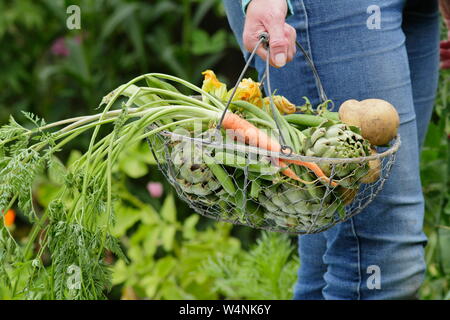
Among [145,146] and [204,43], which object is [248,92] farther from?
[204,43]

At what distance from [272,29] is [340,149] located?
234 millimetres

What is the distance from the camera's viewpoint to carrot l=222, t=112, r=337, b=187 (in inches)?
39.3

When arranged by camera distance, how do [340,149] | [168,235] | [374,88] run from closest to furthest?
[340,149], [374,88], [168,235]

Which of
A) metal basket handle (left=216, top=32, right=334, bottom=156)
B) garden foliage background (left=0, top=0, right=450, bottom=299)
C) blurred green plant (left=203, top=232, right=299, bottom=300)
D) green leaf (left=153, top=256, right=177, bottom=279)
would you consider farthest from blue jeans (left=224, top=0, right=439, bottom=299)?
green leaf (left=153, top=256, right=177, bottom=279)

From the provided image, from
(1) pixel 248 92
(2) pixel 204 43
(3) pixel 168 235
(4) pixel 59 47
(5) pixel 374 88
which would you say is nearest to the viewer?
(1) pixel 248 92

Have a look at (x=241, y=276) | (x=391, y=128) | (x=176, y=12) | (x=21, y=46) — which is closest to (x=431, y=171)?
(x=241, y=276)

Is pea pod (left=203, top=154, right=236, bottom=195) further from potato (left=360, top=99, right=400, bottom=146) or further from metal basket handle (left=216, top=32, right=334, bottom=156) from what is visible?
potato (left=360, top=99, right=400, bottom=146)

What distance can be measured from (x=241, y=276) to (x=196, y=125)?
94cm

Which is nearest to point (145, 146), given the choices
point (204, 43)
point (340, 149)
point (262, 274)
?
point (262, 274)

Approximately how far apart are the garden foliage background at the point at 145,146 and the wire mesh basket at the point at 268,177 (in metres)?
0.78

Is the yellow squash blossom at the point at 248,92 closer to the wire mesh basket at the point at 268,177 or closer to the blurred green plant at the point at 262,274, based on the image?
the wire mesh basket at the point at 268,177

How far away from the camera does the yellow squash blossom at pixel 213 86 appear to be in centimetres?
115

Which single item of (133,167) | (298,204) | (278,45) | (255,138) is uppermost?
(278,45)

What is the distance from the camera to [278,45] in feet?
3.48
